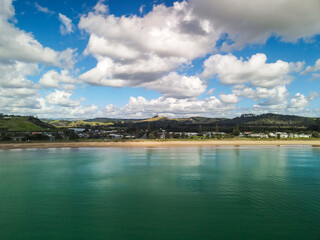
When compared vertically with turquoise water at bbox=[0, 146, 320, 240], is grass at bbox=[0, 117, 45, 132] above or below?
above

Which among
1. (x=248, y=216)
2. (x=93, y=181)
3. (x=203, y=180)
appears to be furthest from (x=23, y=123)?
(x=248, y=216)

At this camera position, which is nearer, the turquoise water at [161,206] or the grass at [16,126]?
the turquoise water at [161,206]

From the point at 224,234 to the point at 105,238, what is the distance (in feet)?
26.6

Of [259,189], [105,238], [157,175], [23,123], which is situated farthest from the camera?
[23,123]

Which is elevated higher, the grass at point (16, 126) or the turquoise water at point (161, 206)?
the grass at point (16, 126)

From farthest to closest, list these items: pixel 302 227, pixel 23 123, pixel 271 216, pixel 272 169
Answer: pixel 23 123
pixel 272 169
pixel 271 216
pixel 302 227

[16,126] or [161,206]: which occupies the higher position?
[16,126]

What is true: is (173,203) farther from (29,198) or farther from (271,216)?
(29,198)

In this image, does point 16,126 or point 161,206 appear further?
point 16,126

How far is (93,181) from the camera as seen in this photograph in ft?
99.3

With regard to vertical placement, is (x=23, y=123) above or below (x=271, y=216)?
above

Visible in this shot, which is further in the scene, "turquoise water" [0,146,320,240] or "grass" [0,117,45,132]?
"grass" [0,117,45,132]

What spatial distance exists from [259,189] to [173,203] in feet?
37.3

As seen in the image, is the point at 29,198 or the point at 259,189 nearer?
the point at 29,198
